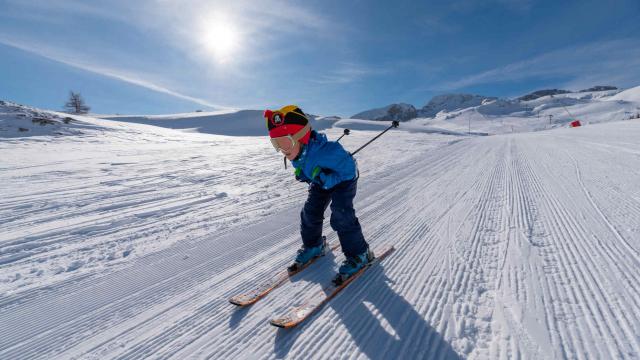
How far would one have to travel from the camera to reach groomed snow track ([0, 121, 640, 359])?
5.90ft

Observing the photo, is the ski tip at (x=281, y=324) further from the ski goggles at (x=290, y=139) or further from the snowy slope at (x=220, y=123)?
the snowy slope at (x=220, y=123)

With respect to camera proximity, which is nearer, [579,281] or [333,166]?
[579,281]

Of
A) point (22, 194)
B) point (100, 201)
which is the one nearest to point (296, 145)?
point (100, 201)

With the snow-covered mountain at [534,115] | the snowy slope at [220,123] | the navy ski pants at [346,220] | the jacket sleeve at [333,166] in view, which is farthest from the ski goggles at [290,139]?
the snow-covered mountain at [534,115]

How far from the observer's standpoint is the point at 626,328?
5.67ft

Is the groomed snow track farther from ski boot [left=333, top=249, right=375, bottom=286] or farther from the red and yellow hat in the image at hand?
the red and yellow hat

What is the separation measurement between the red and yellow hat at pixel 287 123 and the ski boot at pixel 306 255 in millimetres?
1111

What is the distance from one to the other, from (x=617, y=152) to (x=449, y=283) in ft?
29.3

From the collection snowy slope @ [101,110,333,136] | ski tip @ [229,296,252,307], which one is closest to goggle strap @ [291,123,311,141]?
ski tip @ [229,296,252,307]

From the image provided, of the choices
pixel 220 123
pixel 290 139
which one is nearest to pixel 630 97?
pixel 220 123

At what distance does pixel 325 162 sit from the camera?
2.58m

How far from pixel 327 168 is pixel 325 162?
0.06m

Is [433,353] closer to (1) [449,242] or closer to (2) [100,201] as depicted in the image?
(1) [449,242]

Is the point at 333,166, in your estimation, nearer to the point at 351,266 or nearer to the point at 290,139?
the point at 290,139
